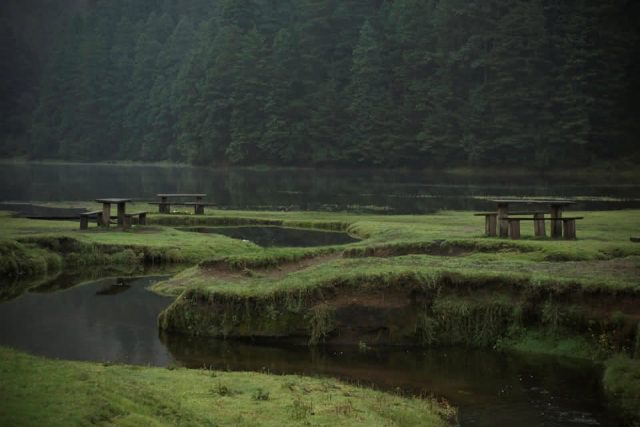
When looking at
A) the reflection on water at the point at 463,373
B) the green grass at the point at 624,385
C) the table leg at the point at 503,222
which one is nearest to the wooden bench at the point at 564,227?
the table leg at the point at 503,222

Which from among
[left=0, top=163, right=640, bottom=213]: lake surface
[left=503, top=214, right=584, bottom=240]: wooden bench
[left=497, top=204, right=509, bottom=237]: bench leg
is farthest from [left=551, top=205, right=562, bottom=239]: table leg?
[left=0, top=163, right=640, bottom=213]: lake surface

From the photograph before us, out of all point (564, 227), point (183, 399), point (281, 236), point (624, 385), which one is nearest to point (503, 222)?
point (564, 227)

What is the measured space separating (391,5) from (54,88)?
74.9 meters

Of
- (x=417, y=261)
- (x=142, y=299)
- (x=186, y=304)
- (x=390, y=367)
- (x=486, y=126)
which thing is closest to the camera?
(x=390, y=367)

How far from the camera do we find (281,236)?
127ft

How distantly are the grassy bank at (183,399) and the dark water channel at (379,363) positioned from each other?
123 centimetres

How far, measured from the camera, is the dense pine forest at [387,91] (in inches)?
3556

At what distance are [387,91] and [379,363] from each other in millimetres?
87674

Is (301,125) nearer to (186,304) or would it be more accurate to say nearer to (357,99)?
(357,99)

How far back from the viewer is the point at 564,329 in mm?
18250

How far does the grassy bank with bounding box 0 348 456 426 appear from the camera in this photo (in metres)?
10.0

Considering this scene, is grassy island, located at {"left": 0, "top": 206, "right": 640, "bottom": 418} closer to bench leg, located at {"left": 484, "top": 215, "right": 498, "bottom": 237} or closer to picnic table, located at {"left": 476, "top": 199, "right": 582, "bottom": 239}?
picnic table, located at {"left": 476, "top": 199, "right": 582, "bottom": 239}

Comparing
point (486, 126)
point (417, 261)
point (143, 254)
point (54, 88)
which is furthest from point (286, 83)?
point (417, 261)

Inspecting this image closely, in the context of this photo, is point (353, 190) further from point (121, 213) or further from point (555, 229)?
point (555, 229)
